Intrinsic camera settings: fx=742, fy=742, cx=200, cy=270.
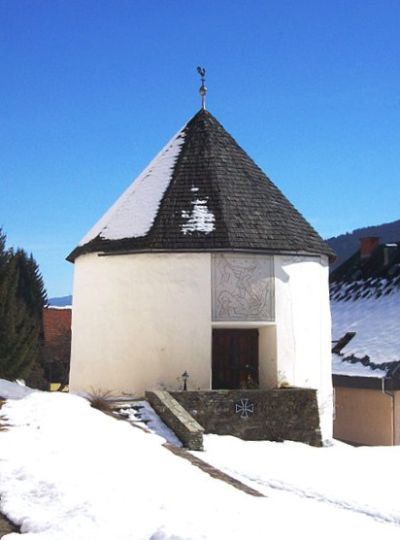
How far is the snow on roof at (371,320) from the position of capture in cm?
2245

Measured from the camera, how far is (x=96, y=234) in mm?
18719

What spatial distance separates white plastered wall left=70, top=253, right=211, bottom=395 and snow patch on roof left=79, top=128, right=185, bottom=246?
32.2 inches

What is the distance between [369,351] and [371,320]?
224 centimetres

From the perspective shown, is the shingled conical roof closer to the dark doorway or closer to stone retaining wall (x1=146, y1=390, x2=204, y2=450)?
the dark doorway

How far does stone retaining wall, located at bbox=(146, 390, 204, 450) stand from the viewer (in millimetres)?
13094

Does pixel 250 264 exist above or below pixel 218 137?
below

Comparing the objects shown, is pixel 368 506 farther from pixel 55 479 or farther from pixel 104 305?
pixel 104 305

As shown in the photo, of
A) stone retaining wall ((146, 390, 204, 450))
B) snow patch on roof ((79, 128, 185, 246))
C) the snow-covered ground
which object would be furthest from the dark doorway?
snow patch on roof ((79, 128, 185, 246))

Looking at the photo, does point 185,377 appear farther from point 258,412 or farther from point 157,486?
point 157,486

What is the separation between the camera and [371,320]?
24734 mm

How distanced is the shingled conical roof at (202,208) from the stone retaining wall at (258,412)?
3.36m

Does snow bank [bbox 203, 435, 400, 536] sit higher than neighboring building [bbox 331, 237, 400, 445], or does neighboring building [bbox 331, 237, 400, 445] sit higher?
neighboring building [bbox 331, 237, 400, 445]

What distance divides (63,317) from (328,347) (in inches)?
1144

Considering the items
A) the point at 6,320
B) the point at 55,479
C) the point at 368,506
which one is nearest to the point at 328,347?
the point at 368,506
